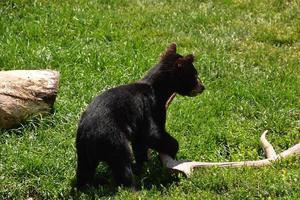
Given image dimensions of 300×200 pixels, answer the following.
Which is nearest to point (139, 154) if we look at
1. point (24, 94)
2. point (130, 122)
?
point (130, 122)

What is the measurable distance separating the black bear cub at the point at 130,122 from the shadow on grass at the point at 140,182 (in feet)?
0.40

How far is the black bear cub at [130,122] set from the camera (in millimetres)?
6355

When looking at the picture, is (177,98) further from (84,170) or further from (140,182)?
(84,170)

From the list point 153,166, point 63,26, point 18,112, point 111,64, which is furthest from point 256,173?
point 63,26

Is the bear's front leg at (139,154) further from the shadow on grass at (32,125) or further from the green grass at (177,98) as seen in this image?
the shadow on grass at (32,125)

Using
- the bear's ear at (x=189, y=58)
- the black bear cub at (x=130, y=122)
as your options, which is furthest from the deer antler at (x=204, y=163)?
the bear's ear at (x=189, y=58)

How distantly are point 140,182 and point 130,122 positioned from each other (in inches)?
26.5

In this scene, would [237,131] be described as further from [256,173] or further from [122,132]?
[122,132]

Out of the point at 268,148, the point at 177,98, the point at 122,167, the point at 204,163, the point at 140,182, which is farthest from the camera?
the point at 177,98

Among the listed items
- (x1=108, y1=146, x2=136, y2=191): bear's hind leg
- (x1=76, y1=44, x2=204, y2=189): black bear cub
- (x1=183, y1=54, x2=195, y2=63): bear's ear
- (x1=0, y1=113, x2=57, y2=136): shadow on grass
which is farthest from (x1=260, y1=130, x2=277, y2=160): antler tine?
(x1=0, y1=113, x2=57, y2=136): shadow on grass

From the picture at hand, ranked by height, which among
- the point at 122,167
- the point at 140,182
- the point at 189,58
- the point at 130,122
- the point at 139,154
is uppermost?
the point at 189,58

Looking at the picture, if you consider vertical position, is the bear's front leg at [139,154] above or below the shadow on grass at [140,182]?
above

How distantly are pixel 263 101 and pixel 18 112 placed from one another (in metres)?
3.25

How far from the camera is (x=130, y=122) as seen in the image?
21.8ft
